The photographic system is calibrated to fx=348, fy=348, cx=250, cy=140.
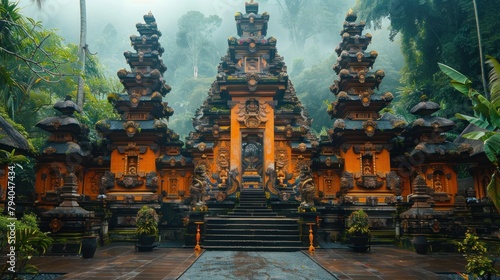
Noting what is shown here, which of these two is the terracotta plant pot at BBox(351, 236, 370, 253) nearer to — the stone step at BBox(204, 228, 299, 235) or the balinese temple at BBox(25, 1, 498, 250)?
the stone step at BBox(204, 228, 299, 235)

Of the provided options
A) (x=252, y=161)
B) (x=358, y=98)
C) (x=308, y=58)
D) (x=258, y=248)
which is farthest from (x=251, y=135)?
(x=308, y=58)

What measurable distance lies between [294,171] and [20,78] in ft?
58.1

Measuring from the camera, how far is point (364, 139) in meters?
16.1

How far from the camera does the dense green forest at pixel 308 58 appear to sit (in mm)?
12328

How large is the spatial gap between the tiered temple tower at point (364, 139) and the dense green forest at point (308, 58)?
716cm

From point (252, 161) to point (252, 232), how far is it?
25.7 feet

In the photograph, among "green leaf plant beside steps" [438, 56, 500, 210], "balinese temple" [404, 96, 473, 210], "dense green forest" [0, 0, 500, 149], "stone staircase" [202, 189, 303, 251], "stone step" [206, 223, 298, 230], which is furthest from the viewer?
"balinese temple" [404, 96, 473, 210]

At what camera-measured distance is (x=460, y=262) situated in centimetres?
930

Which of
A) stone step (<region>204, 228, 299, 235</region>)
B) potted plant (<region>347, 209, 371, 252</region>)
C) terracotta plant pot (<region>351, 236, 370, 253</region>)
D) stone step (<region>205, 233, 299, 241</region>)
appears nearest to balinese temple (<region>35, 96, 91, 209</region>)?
stone step (<region>204, 228, 299, 235</region>)

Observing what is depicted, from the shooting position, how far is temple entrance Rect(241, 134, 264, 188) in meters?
16.9

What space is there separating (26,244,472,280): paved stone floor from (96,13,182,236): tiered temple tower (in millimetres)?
4078

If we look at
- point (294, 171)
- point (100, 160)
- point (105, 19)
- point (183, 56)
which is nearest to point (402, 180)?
point (294, 171)

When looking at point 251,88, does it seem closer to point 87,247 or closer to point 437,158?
point 437,158

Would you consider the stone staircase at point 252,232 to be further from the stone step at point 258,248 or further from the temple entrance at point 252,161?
the temple entrance at point 252,161
